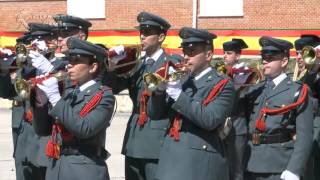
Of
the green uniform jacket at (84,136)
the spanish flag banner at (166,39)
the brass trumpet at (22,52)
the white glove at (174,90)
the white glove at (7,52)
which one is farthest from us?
the spanish flag banner at (166,39)

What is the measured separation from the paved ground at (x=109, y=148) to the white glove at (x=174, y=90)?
4.80 metres

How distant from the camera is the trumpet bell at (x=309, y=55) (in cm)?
685

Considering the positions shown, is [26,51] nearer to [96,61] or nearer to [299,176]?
[96,61]

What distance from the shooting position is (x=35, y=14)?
96.3 ft

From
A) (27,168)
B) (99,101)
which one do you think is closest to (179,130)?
(99,101)

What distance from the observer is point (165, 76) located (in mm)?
5227

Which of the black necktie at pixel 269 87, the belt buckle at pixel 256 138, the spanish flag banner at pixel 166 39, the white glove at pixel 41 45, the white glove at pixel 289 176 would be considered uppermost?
the white glove at pixel 41 45

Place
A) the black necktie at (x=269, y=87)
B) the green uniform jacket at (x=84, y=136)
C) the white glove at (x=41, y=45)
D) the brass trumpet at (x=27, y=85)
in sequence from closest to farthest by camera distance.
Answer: the green uniform jacket at (x=84, y=136)
the brass trumpet at (x=27, y=85)
the black necktie at (x=269, y=87)
the white glove at (x=41, y=45)

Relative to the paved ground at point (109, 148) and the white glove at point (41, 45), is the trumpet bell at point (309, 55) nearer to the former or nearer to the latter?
the white glove at point (41, 45)

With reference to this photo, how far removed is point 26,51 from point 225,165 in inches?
86.7

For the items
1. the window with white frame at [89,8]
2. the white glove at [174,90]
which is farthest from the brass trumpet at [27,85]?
the window with white frame at [89,8]

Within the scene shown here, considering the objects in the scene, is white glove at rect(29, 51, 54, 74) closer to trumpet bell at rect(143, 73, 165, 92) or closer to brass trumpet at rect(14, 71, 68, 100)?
brass trumpet at rect(14, 71, 68, 100)

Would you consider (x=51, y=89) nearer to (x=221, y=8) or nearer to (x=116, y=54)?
(x=116, y=54)

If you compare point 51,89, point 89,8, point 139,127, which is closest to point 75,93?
point 51,89
